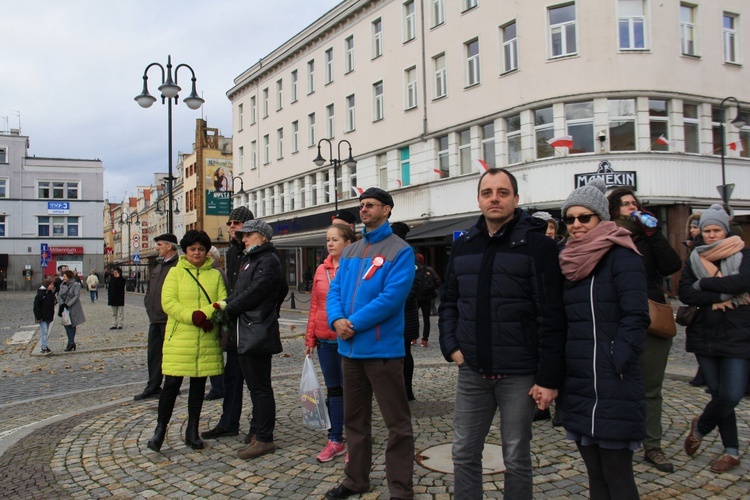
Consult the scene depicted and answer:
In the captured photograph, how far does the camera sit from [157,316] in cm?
753

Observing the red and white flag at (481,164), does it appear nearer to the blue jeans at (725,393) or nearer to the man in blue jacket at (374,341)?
the blue jeans at (725,393)

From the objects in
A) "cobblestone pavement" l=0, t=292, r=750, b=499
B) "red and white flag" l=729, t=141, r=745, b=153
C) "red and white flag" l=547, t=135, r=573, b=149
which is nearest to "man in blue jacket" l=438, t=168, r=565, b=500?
"cobblestone pavement" l=0, t=292, r=750, b=499

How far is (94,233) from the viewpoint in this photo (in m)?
64.3

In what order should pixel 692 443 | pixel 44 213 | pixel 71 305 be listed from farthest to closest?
pixel 44 213 < pixel 71 305 < pixel 692 443

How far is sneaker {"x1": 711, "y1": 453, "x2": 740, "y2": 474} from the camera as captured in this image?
4.34 metres

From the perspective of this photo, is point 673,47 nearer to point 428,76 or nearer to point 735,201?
point 735,201

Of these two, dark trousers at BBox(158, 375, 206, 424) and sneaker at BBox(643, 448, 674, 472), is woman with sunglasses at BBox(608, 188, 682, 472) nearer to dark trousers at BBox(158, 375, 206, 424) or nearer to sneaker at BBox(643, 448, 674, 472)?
sneaker at BBox(643, 448, 674, 472)

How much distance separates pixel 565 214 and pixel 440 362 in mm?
6619

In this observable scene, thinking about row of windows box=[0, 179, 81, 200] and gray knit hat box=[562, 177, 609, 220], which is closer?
gray knit hat box=[562, 177, 609, 220]

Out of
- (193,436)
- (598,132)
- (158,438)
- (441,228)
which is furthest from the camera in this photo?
(441,228)

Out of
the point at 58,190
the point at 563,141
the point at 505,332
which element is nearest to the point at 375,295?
the point at 505,332

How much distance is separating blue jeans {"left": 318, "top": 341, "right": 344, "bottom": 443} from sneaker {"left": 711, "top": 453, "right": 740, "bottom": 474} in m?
2.72

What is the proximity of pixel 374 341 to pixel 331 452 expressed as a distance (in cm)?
136

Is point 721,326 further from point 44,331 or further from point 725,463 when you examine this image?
point 44,331
